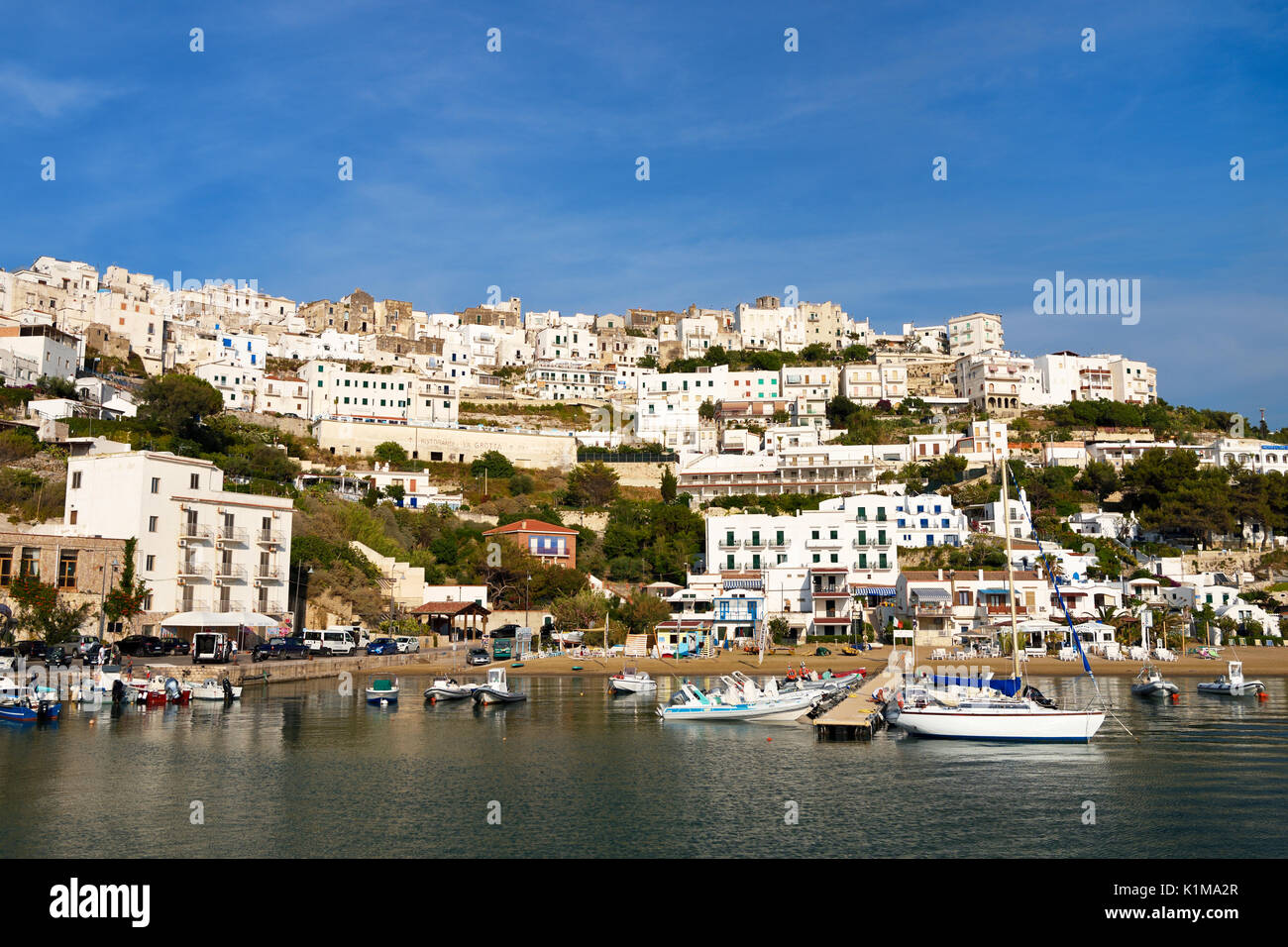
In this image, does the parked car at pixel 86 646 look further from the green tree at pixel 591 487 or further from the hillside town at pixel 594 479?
the green tree at pixel 591 487

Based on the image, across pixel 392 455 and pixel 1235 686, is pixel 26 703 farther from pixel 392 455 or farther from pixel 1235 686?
pixel 392 455

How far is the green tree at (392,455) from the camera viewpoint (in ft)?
282

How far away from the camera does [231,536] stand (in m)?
46.0

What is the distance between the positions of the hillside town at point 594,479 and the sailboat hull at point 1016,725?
16.7 metres

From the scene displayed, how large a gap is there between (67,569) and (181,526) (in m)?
4.91

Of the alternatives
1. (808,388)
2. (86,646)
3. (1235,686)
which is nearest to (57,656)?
(86,646)

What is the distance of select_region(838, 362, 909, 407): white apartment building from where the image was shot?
109 meters

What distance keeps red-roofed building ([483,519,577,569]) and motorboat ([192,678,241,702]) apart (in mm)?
30903

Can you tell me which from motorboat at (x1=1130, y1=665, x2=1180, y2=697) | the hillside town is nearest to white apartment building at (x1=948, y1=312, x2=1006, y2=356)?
the hillside town

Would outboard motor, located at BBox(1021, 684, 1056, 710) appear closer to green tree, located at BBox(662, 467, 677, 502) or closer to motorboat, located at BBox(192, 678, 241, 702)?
motorboat, located at BBox(192, 678, 241, 702)

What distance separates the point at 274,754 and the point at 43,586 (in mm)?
20340

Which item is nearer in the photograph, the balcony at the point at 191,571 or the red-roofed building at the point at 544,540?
the balcony at the point at 191,571

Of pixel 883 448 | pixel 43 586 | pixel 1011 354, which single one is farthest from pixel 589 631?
pixel 1011 354

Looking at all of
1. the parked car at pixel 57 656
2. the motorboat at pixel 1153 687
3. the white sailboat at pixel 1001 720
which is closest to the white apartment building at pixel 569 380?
the parked car at pixel 57 656
